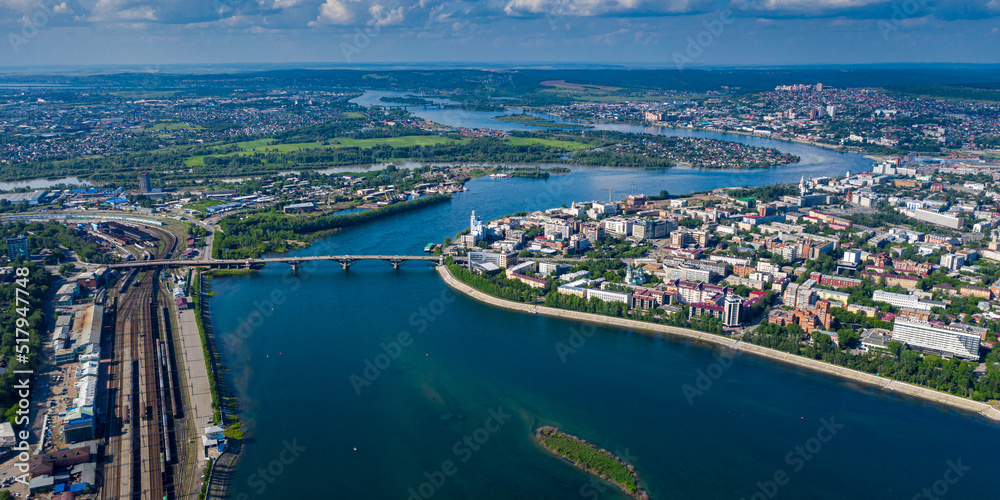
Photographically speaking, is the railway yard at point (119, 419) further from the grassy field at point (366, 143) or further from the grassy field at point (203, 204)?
the grassy field at point (366, 143)

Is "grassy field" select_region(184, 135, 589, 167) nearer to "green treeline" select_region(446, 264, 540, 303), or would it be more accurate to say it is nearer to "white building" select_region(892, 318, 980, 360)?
"green treeline" select_region(446, 264, 540, 303)

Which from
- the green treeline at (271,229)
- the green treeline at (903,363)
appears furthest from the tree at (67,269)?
the green treeline at (903,363)

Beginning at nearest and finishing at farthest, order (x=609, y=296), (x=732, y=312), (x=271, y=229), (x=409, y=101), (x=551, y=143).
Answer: (x=732, y=312) < (x=609, y=296) < (x=271, y=229) < (x=551, y=143) < (x=409, y=101)

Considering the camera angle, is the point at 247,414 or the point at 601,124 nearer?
the point at 247,414

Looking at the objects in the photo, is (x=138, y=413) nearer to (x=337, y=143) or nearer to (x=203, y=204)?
(x=203, y=204)

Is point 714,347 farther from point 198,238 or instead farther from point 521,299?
point 198,238

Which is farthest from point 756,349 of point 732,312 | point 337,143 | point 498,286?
point 337,143

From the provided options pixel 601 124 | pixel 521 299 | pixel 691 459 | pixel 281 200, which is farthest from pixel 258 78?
pixel 691 459

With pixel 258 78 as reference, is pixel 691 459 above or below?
below
